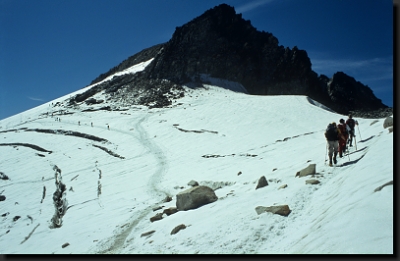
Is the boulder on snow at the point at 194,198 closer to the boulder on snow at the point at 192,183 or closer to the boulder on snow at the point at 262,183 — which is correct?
the boulder on snow at the point at 262,183

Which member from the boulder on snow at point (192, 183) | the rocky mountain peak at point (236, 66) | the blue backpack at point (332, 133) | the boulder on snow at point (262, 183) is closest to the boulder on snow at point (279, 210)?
the boulder on snow at point (262, 183)

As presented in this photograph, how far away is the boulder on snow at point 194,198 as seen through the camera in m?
10.3

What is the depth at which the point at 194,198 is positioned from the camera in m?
10.4

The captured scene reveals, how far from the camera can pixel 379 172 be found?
257 inches

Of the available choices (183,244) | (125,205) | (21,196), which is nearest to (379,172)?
(183,244)

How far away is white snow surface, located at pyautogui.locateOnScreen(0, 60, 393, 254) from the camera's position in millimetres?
6164

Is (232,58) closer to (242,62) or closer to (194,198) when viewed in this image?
(242,62)

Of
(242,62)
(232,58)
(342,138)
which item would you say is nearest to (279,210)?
(342,138)

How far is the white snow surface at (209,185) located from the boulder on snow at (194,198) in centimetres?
36

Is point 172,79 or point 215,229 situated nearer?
point 215,229

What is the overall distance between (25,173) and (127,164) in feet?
25.0

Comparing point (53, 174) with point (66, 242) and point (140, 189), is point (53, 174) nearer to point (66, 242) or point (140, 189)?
point (140, 189)

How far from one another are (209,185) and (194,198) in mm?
4176

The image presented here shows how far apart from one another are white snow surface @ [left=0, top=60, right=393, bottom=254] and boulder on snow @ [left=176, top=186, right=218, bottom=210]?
36cm
